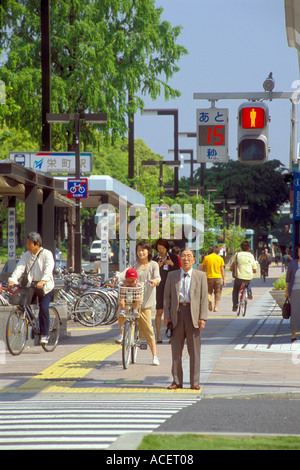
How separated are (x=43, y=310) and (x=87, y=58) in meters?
26.0

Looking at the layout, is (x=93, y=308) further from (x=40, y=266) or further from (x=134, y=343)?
(x=134, y=343)

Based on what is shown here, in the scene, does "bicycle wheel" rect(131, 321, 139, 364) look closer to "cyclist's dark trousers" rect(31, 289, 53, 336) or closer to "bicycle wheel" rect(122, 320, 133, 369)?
"bicycle wheel" rect(122, 320, 133, 369)

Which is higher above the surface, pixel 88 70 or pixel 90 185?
pixel 88 70

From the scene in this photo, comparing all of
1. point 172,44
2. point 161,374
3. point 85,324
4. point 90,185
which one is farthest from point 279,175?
point 161,374

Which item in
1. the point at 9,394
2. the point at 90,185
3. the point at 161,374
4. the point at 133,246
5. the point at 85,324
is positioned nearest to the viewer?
the point at 9,394

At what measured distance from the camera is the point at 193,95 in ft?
44.7

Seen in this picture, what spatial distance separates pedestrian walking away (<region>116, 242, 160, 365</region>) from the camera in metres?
12.5

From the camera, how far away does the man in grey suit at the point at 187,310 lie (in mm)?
10414

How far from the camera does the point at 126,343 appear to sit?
12.1 meters

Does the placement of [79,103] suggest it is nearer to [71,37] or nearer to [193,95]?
[71,37]

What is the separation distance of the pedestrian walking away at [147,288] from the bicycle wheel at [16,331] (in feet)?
5.99

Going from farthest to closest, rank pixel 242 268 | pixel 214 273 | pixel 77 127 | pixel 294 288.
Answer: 1. pixel 77 127
2. pixel 214 273
3. pixel 242 268
4. pixel 294 288

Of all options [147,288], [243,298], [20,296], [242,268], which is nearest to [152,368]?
[147,288]

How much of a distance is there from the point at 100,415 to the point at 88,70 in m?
31.2
